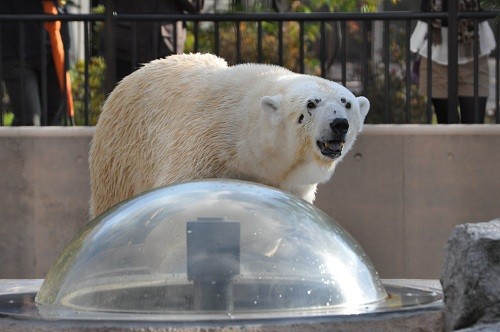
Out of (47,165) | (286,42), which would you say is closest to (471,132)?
(47,165)

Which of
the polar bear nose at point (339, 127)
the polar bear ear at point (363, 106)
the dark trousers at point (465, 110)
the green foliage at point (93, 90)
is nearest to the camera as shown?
the polar bear nose at point (339, 127)

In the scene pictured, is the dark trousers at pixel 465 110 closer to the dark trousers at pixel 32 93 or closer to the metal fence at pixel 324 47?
the metal fence at pixel 324 47

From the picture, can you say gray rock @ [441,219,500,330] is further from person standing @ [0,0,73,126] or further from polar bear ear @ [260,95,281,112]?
person standing @ [0,0,73,126]

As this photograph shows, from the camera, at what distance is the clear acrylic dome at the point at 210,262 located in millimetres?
4023

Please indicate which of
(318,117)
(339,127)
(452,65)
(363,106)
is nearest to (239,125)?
(318,117)

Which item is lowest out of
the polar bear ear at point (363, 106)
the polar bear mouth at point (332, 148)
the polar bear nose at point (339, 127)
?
the polar bear mouth at point (332, 148)

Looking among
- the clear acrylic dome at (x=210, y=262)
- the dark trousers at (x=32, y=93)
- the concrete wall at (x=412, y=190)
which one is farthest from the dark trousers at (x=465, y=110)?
the clear acrylic dome at (x=210, y=262)

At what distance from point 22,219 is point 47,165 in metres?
0.41

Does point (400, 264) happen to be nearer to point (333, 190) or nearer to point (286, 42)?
point (333, 190)

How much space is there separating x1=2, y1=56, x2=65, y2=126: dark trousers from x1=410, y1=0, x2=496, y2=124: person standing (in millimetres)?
2617

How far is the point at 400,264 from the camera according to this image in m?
8.76

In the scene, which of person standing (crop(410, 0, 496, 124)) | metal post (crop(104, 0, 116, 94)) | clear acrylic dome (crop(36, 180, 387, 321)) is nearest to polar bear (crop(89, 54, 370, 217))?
metal post (crop(104, 0, 116, 94))

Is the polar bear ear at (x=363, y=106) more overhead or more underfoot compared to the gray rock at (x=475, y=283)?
more overhead

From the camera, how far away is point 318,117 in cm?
669
